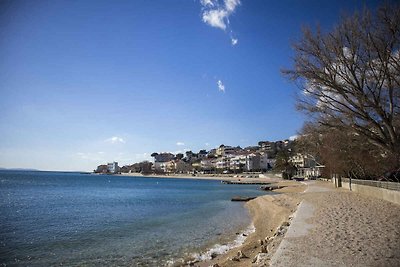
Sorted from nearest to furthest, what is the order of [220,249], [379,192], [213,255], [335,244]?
[335,244], [213,255], [220,249], [379,192]

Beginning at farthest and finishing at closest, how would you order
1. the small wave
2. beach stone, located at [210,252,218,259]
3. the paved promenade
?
the small wave, beach stone, located at [210,252,218,259], the paved promenade

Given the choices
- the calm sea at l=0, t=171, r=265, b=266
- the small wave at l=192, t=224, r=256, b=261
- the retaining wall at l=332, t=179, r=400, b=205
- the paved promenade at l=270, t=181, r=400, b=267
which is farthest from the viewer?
the retaining wall at l=332, t=179, r=400, b=205

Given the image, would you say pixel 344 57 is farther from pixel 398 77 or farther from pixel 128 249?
pixel 128 249

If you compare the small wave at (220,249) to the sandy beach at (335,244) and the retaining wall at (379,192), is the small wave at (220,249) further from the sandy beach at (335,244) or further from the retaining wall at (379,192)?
the retaining wall at (379,192)

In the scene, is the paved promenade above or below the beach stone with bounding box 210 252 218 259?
above

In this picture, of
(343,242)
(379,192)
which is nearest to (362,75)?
(343,242)

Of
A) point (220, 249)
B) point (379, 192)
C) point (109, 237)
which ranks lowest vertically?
point (109, 237)

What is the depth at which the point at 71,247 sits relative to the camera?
50.1 ft

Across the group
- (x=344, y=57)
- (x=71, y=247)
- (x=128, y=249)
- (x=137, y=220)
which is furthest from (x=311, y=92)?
(x=137, y=220)

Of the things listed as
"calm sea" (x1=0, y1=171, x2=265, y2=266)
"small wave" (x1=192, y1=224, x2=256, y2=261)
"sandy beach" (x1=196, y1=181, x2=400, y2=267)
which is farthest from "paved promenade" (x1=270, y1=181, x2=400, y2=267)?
"calm sea" (x1=0, y1=171, x2=265, y2=266)

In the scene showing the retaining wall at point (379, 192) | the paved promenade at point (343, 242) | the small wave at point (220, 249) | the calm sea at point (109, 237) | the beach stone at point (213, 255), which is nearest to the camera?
the paved promenade at point (343, 242)

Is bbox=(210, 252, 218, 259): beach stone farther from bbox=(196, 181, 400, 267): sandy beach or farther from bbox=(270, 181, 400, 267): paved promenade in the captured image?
bbox=(270, 181, 400, 267): paved promenade

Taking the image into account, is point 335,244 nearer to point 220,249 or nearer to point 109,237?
point 220,249

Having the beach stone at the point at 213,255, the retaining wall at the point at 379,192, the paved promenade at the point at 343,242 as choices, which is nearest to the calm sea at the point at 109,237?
the beach stone at the point at 213,255
